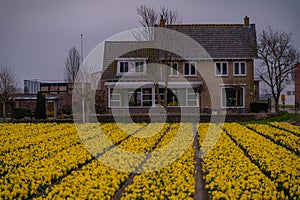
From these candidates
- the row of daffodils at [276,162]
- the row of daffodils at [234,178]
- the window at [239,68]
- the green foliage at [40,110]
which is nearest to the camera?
the row of daffodils at [234,178]

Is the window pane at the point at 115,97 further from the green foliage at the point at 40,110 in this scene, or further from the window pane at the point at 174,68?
the green foliage at the point at 40,110

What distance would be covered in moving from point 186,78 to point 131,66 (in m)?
5.49

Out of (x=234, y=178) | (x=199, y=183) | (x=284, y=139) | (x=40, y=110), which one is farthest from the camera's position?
(x=40, y=110)

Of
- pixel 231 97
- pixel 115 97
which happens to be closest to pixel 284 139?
pixel 231 97

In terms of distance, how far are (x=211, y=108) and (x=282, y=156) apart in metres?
26.6

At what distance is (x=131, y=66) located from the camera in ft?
135

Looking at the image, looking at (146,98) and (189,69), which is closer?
(146,98)

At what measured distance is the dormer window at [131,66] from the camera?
4053 centimetres

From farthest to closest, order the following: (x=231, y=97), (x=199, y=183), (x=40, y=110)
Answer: (x=231, y=97) < (x=40, y=110) < (x=199, y=183)

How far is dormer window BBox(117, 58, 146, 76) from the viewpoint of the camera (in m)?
40.5

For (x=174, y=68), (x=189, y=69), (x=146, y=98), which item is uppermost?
(x=174, y=68)

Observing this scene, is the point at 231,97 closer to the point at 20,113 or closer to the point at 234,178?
the point at 20,113

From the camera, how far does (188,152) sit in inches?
546

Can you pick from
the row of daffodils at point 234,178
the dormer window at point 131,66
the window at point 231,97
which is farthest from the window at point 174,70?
the row of daffodils at point 234,178
